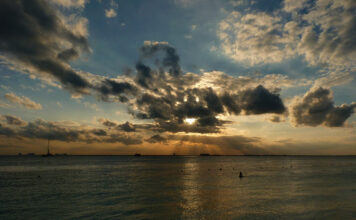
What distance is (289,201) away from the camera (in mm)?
42062

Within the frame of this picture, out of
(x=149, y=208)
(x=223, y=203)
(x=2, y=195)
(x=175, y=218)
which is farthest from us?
(x=2, y=195)

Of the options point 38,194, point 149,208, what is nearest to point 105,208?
point 149,208

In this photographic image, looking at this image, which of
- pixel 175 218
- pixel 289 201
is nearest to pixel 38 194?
pixel 175 218

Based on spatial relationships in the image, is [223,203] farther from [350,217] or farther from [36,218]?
[36,218]

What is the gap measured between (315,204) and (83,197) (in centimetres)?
4433

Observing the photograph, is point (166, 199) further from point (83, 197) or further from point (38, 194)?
point (38, 194)

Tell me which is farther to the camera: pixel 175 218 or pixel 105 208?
pixel 105 208

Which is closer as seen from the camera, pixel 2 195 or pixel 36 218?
pixel 36 218

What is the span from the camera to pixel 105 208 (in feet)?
124

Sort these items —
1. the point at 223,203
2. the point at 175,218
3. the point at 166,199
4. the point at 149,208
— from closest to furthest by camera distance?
the point at 175,218, the point at 149,208, the point at 223,203, the point at 166,199

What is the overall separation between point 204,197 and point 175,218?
15973 millimetres

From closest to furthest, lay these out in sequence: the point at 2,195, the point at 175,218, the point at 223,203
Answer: the point at 175,218, the point at 223,203, the point at 2,195

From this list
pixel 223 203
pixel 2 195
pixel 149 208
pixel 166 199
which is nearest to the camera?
pixel 149 208

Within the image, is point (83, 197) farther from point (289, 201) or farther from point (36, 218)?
point (289, 201)
